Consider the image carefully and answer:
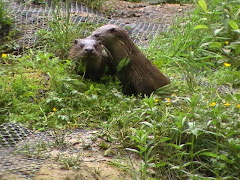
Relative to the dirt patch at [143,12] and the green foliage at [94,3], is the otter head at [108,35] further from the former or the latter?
the green foliage at [94,3]

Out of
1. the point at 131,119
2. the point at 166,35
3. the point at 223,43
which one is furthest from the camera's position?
the point at 166,35

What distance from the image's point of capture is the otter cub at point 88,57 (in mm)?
4393

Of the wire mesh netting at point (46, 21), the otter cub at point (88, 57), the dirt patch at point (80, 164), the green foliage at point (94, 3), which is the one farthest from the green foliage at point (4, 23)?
the dirt patch at point (80, 164)

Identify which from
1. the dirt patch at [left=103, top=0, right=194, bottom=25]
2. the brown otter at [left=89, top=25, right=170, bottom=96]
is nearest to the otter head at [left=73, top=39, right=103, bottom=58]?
the brown otter at [left=89, top=25, right=170, bottom=96]

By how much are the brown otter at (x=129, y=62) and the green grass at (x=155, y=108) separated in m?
0.12

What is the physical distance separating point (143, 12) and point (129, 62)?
165 inches

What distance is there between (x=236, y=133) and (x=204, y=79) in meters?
1.97

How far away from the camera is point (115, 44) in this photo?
4574 mm

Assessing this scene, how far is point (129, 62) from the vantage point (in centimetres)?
458

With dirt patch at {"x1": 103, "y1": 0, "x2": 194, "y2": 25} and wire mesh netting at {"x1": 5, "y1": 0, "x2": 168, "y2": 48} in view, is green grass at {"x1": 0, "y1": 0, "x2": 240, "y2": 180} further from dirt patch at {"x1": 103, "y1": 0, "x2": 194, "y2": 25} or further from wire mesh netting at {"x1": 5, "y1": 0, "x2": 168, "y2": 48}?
dirt patch at {"x1": 103, "y1": 0, "x2": 194, "y2": 25}

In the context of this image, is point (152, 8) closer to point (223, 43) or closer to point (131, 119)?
point (223, 43)

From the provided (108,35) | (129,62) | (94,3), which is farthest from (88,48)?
(94,3)

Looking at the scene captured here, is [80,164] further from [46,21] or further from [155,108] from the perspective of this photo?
[46,21]

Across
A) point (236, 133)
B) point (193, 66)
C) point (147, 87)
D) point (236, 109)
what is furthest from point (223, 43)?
point (236, 133)
